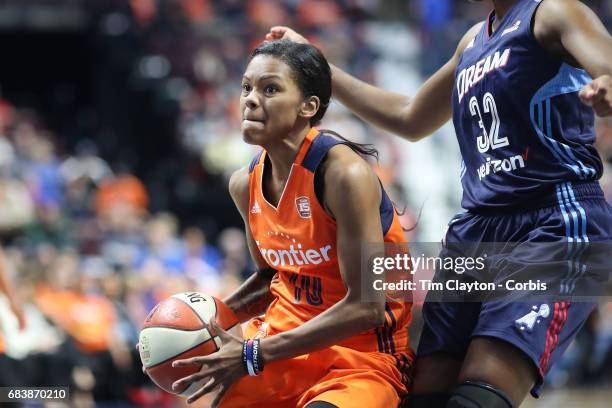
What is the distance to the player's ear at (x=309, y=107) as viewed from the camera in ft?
12.0

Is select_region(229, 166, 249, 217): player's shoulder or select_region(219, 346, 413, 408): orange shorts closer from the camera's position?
select_region(219, 346, 413, 408): orange shorts

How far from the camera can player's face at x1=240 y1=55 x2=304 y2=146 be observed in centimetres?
356

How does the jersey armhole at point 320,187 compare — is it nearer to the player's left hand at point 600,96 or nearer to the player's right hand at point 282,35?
the player's right hand at point 282,35

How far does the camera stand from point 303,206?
3578 mm

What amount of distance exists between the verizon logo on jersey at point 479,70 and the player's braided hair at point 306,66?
0.44 metres

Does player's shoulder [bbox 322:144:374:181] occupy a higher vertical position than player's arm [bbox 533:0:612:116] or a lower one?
lower

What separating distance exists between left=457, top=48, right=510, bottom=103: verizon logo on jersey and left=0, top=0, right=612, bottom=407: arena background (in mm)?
3545

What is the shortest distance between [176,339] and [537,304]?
4.26 feet

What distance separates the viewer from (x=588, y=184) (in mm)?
3424

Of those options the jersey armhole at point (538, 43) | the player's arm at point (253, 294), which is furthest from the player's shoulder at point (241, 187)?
the jersey armhole at point (538, 43)

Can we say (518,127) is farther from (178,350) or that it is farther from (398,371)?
(178,350)

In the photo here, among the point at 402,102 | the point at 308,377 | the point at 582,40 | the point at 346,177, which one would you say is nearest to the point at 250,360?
the point at 308,377

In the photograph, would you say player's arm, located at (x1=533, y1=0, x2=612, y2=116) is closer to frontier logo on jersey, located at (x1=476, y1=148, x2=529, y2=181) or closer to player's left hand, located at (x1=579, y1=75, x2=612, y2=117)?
player's left hand, located at (x1=579, y1=75, x2=612, y2=117)

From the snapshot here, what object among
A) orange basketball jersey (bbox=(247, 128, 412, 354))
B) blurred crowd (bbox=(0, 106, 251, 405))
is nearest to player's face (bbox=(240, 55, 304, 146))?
orange basketball jersey (bbox=(247, 128, 412, 354))
